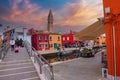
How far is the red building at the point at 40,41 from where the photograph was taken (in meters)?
45.1

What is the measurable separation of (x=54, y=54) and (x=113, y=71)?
30.6 m

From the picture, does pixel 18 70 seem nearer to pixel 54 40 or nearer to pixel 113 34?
pixel 113 34

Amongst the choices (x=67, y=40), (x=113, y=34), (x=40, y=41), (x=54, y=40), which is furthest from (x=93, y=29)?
(x=67, y=40)

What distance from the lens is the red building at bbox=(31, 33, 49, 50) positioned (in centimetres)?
4509

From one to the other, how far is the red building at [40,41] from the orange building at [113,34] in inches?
1404

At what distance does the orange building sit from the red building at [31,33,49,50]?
35.7 metres

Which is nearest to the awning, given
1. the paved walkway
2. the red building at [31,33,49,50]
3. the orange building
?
the orange building

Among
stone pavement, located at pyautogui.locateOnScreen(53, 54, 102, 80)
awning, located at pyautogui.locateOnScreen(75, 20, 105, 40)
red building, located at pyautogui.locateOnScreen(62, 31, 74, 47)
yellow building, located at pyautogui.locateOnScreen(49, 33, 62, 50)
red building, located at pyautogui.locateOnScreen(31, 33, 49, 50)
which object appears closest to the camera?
stone pavement, located at pyautogui.locateOnScreen(53, 54, 102, 80)

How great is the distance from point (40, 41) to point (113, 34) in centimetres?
3667

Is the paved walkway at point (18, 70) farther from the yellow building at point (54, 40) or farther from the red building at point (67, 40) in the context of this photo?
the red building at point (67, 40)

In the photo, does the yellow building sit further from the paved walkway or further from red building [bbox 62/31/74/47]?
the paved walkway

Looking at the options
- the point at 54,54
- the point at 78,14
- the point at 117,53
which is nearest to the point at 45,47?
the point at 54,54

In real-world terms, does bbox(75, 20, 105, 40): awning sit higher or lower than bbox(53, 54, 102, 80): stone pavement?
higher

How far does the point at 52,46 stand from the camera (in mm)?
49594
